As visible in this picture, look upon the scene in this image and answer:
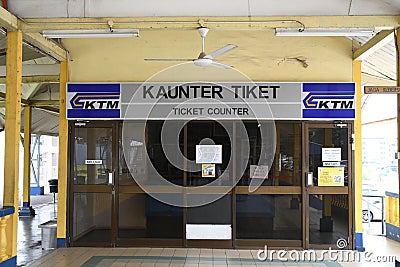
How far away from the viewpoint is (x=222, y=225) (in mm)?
7152

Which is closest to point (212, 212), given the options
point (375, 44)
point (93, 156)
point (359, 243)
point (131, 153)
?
point (131, 153)

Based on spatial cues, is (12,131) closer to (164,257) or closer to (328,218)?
(164,257)

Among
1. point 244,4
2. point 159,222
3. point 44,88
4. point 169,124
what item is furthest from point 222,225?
point 44,88

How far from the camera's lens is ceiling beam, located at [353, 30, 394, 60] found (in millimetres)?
5914

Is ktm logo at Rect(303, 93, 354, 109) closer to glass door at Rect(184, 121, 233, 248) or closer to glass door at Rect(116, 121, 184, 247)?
glass door at Rect(184, 121, 233, 248)

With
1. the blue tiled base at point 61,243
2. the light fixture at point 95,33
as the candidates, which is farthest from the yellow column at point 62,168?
A: the light fixture at point 95,33

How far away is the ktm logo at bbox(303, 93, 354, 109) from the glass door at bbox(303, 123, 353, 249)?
0.28 metres

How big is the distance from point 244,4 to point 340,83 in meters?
2.49

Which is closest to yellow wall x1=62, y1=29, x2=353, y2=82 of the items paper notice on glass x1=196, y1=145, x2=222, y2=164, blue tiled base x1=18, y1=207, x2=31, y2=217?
paper notice on glass x1=196, y1=145, x2=222, y2=164

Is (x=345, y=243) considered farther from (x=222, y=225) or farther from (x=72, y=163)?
(x=72, y=163)

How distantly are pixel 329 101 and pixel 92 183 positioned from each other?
391 cm

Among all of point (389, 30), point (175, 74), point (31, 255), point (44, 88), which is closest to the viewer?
point (389, 30)

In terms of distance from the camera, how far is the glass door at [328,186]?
278 inches

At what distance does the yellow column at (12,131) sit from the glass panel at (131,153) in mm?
1871
